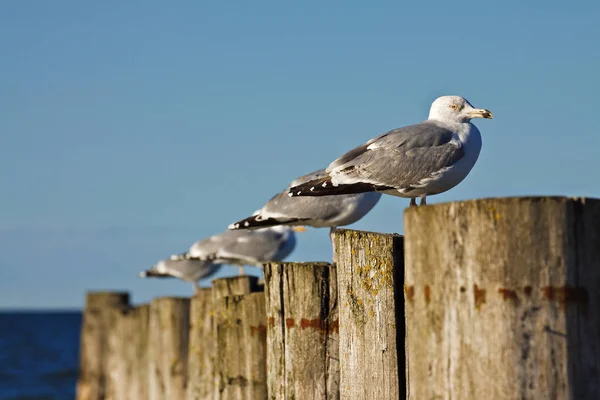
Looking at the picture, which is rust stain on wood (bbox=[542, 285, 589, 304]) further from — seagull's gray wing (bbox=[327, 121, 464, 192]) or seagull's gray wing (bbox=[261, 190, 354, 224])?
seagull's gray wing (bbox=[261, 190, 354, 224])

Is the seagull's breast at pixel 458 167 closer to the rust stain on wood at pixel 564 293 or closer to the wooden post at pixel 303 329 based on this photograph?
the wooden post at pixel 303 329

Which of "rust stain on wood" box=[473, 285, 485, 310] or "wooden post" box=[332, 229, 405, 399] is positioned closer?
"rust stain on wood" box=[473, 285, 485, 310]

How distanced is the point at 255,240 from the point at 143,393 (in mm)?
2956

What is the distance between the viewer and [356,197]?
32.7 ft

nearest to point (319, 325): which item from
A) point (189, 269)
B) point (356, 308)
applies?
point (356, 308)

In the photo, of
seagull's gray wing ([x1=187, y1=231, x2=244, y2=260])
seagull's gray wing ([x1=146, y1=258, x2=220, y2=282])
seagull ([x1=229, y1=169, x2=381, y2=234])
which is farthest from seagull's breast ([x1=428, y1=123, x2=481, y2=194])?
seagull's gray wing ([x1=146, y1=258, x2=220, y2=282])

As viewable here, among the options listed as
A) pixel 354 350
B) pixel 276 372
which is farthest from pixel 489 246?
pixel 276 372

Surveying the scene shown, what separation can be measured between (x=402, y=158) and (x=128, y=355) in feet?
28.4

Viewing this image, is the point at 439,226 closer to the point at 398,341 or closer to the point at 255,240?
the point at 398,341

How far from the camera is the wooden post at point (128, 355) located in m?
12.8

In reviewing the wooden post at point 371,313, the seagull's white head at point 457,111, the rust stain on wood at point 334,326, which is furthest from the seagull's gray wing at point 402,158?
the wooden post at point 371,313

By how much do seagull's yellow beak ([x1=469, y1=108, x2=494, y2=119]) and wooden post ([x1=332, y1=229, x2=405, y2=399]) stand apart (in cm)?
257

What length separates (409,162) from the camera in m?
6.43

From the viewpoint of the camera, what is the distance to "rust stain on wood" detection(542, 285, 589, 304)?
3242 mm
